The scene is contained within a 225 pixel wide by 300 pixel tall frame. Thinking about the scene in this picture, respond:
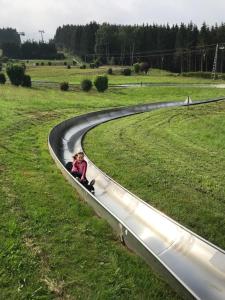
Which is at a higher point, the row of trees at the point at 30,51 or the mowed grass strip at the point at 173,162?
the mowed grass strip at the point at 173,162

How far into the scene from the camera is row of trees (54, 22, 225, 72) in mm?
107125

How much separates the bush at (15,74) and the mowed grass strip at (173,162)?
82.7 feet

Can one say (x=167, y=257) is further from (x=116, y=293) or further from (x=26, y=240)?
(x=26, y=240)

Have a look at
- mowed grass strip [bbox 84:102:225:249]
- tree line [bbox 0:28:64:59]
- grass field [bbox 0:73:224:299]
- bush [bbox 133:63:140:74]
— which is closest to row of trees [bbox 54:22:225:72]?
tree line [bbox 0:28:64:59]

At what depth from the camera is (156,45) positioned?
413 feet

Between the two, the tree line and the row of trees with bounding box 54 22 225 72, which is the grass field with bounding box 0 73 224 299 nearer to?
the row of trees with bounding box 54 22 225 72

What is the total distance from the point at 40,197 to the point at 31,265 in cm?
464

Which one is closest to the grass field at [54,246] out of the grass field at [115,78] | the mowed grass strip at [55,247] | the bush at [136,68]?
the mowed grass strip at [55,247]

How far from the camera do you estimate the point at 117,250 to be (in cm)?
1039

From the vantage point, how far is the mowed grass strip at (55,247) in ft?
28.7

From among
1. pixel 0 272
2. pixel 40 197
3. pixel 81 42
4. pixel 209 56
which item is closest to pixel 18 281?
pixel 0 272

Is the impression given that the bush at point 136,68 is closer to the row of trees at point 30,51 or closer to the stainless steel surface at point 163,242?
the stainless steel surface at point 163,242

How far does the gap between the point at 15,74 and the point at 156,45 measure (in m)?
77.6

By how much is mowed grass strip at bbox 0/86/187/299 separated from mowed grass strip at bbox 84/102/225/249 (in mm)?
2660
